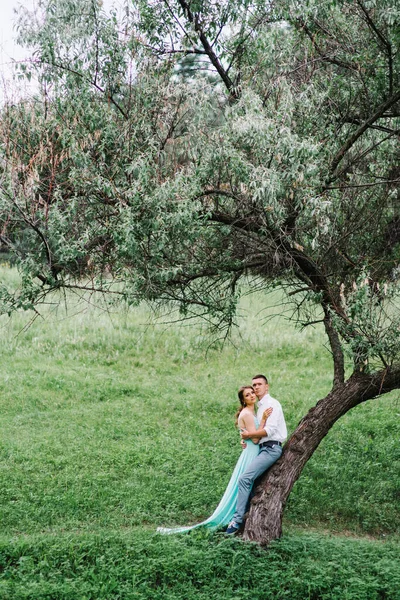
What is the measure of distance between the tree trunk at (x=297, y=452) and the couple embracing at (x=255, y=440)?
22 cm

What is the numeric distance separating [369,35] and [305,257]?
372 cm

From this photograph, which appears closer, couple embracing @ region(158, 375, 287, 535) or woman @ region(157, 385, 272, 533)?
couple embracing @ region(158, 375, 287, 535)

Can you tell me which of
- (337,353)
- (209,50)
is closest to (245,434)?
(337,353)

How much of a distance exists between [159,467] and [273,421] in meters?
4.57

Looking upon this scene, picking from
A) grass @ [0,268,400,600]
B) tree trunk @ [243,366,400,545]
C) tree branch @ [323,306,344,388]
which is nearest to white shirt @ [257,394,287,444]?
tree trunk @ [243,366,400,545]

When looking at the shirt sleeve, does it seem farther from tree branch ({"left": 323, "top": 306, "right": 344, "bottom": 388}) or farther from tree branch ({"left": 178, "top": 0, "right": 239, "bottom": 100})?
tree branch ({"left": 178, "top": 0, "right": 239, "bottom": 100})

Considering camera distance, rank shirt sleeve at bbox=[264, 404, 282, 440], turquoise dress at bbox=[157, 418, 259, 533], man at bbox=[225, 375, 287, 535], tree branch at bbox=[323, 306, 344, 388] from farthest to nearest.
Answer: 1. tree branch at bbox=[323, 306, 344, 388]
2. turquoise dress at bbox=[157, 418, 259, 533]
3. man at bbox=[225, 375, 287, 535]
4. shirt sleeve at bbox=[264, 404, 282, 440]

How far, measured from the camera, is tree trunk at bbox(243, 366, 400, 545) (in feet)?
32.8

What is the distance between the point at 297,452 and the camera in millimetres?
10516

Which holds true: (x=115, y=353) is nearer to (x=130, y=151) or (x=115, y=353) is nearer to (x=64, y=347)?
(x=64, y=347)

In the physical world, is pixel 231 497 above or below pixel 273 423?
below

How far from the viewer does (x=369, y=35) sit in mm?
10641

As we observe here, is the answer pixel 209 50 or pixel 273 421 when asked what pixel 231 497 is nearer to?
pixel 273 421

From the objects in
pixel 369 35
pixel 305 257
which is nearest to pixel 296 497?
pixel 305 257
